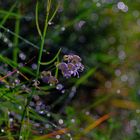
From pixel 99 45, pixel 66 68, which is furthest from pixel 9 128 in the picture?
pixel 99 45

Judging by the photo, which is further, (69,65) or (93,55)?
(93,55)

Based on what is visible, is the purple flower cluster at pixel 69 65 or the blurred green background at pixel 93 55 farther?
the blurred green background at pixel 93 55

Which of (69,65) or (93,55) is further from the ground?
(69,65)

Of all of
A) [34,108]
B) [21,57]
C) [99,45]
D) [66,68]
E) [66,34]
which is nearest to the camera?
[66,68]

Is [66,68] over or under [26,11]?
over

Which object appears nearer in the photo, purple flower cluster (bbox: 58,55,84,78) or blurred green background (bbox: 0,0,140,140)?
purple flower cluster (bbox: 58,55,84,78)

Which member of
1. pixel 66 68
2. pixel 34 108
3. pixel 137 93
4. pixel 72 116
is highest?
pixel 66 68

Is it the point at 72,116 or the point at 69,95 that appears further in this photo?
the point at 69,95

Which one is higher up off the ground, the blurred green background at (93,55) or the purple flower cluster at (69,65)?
the purple flower cluster at (69,65)

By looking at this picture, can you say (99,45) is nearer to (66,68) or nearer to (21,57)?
(21,57)

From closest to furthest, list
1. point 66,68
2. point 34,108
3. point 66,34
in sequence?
point 66,68, point 34,108, point 66,34

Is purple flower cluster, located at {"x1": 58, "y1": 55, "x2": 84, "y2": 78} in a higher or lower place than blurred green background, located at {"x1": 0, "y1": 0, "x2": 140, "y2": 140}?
higher
